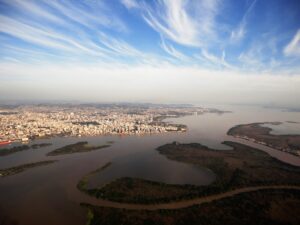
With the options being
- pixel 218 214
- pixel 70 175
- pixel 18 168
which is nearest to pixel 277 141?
pixel 218 214

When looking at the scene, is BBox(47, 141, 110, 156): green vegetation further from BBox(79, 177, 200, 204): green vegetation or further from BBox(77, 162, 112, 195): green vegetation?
BBox(79, 177, 200, 204): green vegetation

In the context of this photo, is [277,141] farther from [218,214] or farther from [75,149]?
[75,149]

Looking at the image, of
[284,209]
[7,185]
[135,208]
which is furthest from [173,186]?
[7,185]

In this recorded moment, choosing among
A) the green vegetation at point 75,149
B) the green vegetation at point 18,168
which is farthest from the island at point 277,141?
the green vegetation at point 18,168

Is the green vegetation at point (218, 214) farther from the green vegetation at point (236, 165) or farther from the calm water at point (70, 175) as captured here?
the green vegetation at point (236, 165)

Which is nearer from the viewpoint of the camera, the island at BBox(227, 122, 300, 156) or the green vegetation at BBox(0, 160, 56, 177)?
the green vegetation at BBox(0, 160, 56, 177)

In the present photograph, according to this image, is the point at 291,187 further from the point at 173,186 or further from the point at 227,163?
the point at 173,186

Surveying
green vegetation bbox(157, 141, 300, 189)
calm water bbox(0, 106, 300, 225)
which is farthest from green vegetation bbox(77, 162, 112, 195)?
green vegetation bbox(157, 141, 300, 189)
